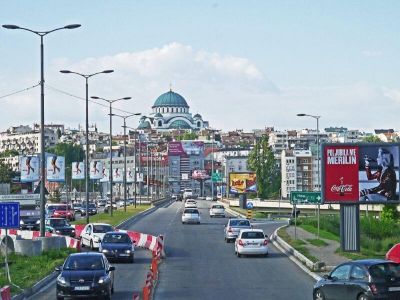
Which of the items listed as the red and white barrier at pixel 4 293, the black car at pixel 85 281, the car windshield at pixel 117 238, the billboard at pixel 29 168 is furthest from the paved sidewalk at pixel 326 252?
the billboard at pixel 29 168

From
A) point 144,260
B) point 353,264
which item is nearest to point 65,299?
point 353,264

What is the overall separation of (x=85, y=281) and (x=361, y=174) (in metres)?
20.3

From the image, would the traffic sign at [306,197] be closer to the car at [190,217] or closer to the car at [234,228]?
the car at [234,228]

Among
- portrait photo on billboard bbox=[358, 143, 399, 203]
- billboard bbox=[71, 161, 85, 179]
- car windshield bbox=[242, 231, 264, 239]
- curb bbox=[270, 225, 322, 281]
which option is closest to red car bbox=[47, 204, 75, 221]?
billboard bbox=[71, 161, 85, 179]

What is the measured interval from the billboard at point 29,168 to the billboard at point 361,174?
109 feet

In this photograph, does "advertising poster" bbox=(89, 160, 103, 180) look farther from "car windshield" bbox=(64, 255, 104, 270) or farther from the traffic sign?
"car windshield" bbox=(64, 255, 104, 270)

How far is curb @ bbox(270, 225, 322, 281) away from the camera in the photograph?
3628 cm

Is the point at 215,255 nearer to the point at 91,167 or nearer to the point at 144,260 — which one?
the point at 144,260

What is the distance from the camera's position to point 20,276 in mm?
32938

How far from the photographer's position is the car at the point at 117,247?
133ft

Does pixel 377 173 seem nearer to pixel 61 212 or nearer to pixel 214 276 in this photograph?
pixel 214 276

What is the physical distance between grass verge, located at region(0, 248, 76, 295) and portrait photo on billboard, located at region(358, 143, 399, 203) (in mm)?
13366

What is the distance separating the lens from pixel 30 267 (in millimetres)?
36281

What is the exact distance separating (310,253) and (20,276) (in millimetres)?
14925
